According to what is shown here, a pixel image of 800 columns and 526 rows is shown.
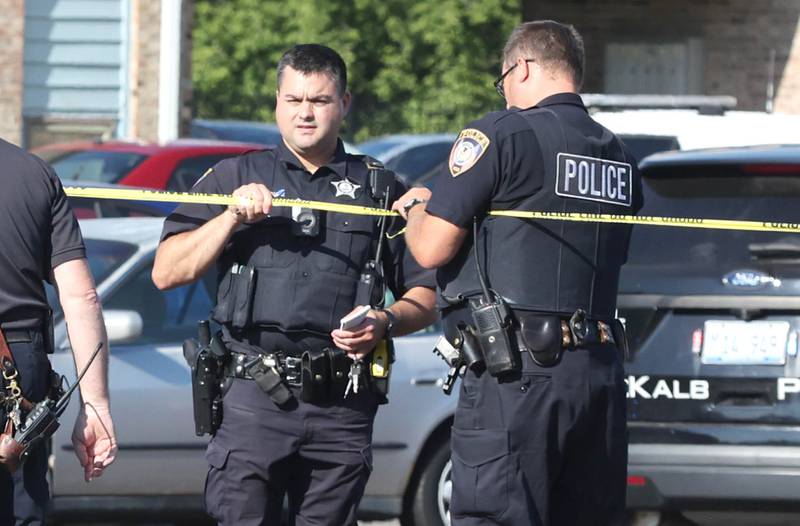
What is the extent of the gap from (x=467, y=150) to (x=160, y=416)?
258 centimetres

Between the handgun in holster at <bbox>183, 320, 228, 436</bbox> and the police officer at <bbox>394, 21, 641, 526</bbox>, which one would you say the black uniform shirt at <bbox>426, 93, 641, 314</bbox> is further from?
the handgun in holster at <bbox>183, 320, 228, 436</bbox>

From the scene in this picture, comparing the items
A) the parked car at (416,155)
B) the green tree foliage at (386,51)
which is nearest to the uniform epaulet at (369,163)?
the parked car at (416,155)

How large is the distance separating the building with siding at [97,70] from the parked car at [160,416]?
29.3 feet

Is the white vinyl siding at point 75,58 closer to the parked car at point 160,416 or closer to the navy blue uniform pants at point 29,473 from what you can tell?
the parked car at point 160,416

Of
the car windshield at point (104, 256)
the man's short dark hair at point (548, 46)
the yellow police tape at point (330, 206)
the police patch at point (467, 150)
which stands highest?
the man's short dark hair at point (548, 46)

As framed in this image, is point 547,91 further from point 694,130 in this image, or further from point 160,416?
point 694,130

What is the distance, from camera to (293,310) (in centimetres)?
490

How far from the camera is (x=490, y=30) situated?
1225 inches

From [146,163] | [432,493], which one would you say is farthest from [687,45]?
[432,493]

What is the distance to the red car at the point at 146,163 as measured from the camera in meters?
11.0

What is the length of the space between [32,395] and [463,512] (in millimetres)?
1225

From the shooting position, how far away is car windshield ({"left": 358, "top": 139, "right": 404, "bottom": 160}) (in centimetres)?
1808

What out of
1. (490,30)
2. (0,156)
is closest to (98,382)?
(0,156)

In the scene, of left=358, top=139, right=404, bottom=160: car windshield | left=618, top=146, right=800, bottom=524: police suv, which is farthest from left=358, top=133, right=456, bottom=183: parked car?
left=618, top=146, right=800, bottom=524: police suv
